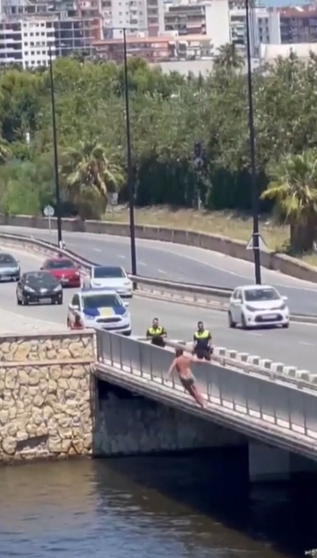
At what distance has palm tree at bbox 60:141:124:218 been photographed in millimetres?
95625

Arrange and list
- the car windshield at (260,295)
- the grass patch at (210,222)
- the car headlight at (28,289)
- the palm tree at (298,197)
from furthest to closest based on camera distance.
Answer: the grass patch at (210,222)
the palm tree at (298,197)
the car headlight at (28,289)
the car windshield at (260,295)

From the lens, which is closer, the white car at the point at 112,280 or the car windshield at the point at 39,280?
the car windshield at the point at 39,280

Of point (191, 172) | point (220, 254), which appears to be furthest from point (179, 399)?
point (191, 172)

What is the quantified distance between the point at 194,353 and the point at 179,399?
1.90 meters

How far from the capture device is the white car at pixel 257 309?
160ft

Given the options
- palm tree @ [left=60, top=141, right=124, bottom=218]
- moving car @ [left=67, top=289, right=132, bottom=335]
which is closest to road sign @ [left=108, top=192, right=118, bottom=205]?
palm tree @ [left=60, top=141, right=124, bottom=218]

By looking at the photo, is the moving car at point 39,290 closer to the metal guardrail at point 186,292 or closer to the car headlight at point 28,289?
the car headlight at point 28,289

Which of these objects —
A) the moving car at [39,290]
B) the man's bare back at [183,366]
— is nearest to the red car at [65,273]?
the moving car at [39,290]

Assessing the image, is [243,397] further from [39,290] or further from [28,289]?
[28,289]

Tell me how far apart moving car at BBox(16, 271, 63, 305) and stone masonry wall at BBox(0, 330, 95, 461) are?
21.0 m

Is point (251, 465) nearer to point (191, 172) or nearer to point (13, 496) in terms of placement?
point (13, 496)

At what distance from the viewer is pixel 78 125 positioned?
11550 centimetres

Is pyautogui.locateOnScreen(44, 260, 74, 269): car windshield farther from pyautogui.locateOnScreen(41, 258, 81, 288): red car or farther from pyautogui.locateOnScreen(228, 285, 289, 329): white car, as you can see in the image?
pyautogui.locateOnScreen(228, 285, 289, 329): white car

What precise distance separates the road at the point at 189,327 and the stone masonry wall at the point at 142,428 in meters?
2.35
